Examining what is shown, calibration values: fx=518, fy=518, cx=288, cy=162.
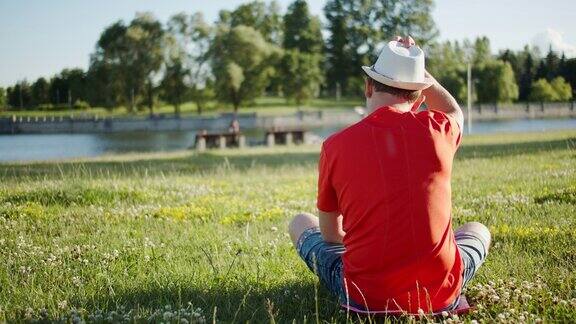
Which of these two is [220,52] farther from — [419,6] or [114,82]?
[419,6]

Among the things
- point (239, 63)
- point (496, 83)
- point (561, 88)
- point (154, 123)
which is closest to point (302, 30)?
point (239, 63)

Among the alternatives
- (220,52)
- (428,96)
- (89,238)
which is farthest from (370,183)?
(220,52)

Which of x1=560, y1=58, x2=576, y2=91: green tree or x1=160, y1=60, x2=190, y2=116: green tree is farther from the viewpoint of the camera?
x1=160, y1=60, x2=190, y2=116: green tree

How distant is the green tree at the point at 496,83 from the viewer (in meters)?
75.2

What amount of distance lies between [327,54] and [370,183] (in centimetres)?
9701

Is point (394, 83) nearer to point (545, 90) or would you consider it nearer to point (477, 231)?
point (477, 231)

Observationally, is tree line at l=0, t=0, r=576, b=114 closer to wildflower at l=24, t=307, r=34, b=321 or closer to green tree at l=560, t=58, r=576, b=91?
green tree at l=560, t=58, r=576, b=91

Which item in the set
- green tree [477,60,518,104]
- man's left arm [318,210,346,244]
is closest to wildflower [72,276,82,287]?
man's left arm [318,210,346,244]

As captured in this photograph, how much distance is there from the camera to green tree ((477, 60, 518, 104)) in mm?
75188

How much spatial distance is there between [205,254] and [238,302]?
4.16ft

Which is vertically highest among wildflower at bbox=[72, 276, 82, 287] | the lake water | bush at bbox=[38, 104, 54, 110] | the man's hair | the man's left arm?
bush at bbox=[38, 104, 54, 110]

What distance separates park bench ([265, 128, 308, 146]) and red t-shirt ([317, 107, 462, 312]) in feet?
95.6

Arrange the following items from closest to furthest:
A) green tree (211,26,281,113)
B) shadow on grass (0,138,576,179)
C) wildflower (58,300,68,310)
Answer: wildflower (58,300,68,310) → shadow on grass (0,138,576,179) → green tree (211,26,281,113)

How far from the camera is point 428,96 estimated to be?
366cm
